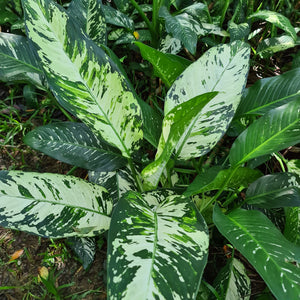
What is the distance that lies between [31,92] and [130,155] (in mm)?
702

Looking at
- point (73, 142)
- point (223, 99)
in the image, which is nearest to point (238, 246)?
point (223, 99)

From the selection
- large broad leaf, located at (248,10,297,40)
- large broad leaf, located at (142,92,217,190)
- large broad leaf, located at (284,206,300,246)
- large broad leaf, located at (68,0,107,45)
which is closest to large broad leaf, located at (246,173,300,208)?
large broad leaf, located at (284,206,300,246)

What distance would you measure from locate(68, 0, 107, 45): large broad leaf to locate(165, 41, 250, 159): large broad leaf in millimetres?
425

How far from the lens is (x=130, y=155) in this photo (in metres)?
1.00

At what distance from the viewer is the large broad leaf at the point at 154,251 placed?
626 millimetres

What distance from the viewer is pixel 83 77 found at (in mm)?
864

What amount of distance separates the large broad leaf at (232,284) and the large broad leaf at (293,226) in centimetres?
19

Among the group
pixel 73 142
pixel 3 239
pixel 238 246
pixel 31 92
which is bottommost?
pixel 3 239

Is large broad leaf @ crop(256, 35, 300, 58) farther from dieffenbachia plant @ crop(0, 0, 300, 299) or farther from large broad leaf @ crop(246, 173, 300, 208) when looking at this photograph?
large broad leaf @ crop(246, 173, 300, 208)

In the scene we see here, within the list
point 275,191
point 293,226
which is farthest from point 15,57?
point 293,226

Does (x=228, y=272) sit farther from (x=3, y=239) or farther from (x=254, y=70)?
(x=254, y=70)

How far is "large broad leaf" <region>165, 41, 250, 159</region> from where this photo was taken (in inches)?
36.4

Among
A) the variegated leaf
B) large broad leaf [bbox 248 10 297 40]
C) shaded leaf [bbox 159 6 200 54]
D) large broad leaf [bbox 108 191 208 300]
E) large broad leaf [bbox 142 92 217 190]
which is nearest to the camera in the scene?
large broad leaf [bbox 108 191 208 300]

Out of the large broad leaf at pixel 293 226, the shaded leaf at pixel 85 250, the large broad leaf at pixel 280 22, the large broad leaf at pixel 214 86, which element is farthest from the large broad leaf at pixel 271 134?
the large broad leaf at pixel 280 22
